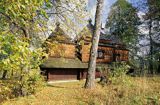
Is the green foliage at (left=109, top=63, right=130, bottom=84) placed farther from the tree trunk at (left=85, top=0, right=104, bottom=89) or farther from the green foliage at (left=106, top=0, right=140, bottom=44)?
the green foliage at (left=106, top=0, right=140, bottom=44)

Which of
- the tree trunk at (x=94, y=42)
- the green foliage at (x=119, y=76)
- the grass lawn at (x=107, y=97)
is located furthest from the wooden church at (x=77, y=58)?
the grass lawn at (x=107, y=97)

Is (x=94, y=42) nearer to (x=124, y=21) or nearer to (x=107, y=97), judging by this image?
(x=107, y=97)

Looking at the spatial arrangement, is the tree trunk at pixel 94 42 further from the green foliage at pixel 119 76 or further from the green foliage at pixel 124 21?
the green foliage at pixel 124 21

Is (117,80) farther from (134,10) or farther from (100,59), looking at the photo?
(134,10)

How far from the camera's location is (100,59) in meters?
37.4

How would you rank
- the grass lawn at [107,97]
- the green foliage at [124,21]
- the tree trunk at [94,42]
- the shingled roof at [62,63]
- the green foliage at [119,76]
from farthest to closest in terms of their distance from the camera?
1. the green foliage at [124,21]
2. the shingled roof at [62,63]
3. the green foliage at [119,76]
4. the tree trunk at [94,42]
5. the grass lawn at [107,97]

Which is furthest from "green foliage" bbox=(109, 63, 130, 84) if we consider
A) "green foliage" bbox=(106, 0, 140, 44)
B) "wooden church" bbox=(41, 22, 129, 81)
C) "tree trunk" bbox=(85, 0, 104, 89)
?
"green foliage" bbox=(106, 0, 140, 44)

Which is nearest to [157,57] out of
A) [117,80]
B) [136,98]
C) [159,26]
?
[159,26]

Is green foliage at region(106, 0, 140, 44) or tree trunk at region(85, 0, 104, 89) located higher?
green foliage at region(106, 0, 140, 44)

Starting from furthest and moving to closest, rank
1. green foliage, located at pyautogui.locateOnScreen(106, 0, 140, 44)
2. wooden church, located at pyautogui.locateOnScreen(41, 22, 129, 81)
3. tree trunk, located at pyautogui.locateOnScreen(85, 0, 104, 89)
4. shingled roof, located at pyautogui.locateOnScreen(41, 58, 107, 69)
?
green foliage, located at pyautogui.locateOnScreen(106, 0, 140, 44), wooden church, located at pyautogui.locateOnScreen(41, 22, 129, 81), shingled roof, located at pyautogui.locateOnScreen(41, 58, 107, 69), tree trunk, located at pyautogui.locateOnScreen(85, 0, 104, 89)

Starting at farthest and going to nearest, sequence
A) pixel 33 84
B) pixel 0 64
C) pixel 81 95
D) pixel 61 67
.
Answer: pixel 61 67, pixel 33 84, pixel 81 95, pixel 0 64

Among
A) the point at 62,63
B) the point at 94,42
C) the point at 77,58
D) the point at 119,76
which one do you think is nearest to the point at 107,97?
the point at 94,42

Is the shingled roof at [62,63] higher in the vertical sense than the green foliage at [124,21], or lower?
lower

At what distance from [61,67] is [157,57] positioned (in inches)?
518
